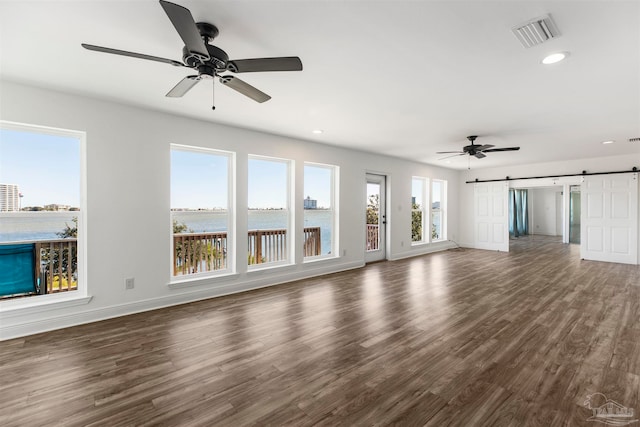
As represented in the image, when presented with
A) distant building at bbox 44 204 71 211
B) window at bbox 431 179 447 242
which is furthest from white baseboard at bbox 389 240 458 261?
distant building at bbox 44 204 71 211

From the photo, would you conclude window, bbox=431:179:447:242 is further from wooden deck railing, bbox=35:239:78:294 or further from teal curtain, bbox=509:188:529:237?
wooden deck railing, bbox=35:239:78:294

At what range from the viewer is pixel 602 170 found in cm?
704

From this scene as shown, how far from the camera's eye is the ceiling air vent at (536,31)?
1.94m

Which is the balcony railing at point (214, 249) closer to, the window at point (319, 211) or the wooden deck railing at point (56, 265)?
the window at point (319, 211)

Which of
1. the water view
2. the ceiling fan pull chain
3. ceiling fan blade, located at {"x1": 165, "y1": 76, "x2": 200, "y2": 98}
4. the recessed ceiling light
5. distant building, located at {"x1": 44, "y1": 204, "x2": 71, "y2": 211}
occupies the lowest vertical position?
the water view

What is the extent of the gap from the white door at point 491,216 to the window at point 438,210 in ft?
3.39

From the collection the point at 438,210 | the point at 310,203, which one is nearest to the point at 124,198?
the point at 310,203

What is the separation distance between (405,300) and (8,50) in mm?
4835

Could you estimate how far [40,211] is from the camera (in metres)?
3.19

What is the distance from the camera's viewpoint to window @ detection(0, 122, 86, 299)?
305cm

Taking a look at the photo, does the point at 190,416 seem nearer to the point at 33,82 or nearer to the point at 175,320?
the point at 175,320

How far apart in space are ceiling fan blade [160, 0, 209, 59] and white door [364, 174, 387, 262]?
5643 mm

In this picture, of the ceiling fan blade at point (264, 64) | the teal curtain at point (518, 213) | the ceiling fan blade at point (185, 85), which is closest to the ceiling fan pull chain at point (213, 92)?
the ceiling fan blade at point (185, 85)

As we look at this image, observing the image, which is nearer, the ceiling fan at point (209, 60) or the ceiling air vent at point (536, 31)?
the ceiling fan at point (209, 60)
